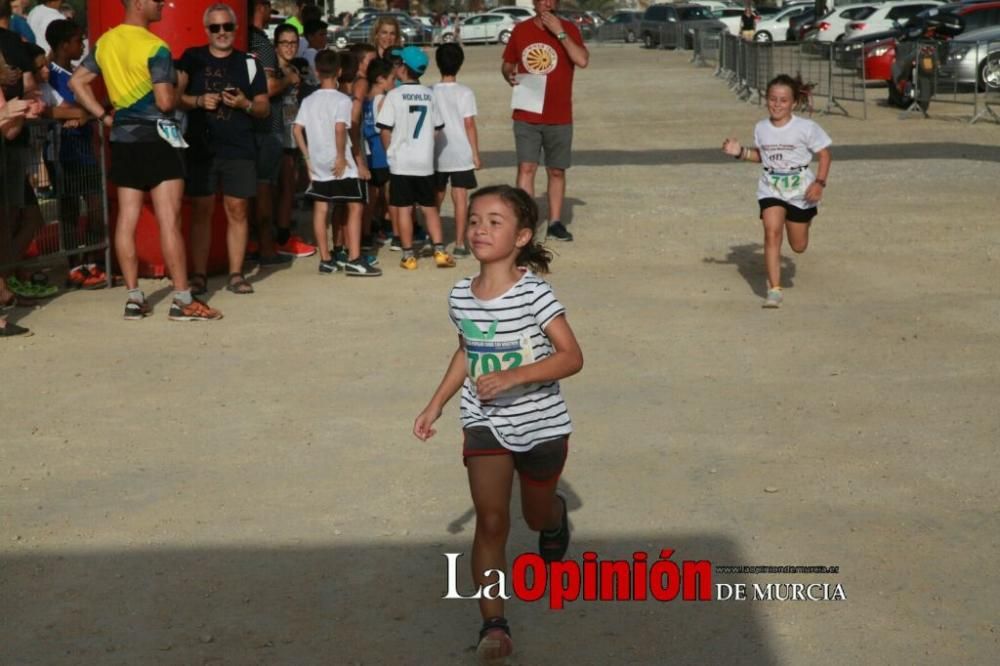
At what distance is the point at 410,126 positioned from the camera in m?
11.2

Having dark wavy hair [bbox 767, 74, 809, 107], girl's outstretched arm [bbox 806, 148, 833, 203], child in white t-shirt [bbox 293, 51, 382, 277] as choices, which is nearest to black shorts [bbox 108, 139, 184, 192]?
child in white t-shirt [bbox 293, 51, 382, 277]

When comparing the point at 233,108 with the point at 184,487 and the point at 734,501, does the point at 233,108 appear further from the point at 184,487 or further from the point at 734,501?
the point at 734,501

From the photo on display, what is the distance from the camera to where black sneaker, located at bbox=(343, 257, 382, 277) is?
1103 cm

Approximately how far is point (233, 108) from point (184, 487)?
433 centimetres

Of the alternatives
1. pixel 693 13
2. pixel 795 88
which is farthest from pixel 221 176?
pixel 693 13

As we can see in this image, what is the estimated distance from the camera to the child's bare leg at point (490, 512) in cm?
457

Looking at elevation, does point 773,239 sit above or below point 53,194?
below

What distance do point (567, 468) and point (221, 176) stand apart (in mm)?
4561

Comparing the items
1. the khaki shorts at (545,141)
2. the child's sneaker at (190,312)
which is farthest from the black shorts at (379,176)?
the child's sneaker at (190,312)

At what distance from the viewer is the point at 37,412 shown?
752 centimetres

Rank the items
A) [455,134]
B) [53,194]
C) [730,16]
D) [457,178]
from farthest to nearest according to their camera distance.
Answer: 1. [730,16]
2. [457,178]
3. [455,134]
4. [53,194]

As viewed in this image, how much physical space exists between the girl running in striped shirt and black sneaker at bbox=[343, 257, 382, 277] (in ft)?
20.8

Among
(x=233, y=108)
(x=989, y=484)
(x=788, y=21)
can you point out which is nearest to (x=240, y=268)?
(x=233, y=108)

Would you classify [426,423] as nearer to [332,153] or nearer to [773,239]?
[773,239]
